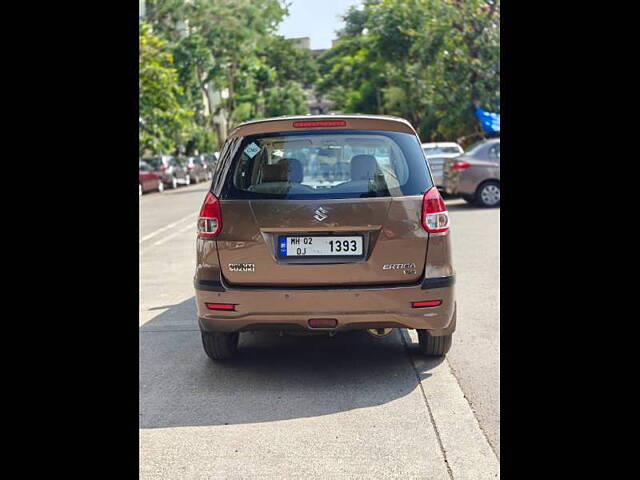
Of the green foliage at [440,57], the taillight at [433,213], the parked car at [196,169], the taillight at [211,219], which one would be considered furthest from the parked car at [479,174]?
the parked car at [196,169]

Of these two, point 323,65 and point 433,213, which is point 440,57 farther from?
point 323,65

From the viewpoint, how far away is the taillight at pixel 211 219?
17.4 feet

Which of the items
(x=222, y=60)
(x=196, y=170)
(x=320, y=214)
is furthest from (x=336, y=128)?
(x=222, y=60)

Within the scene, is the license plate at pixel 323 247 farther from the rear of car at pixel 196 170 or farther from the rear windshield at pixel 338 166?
the rear of car at pixel 196 170

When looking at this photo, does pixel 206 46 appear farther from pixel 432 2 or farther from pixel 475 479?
pixel 475 479

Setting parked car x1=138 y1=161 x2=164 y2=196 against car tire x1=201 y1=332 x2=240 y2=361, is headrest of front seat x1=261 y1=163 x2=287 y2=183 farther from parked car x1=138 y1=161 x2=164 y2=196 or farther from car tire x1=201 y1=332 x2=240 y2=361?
parked car x1=138 y1=161 x2=164 y2=196

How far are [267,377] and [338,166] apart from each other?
150cm

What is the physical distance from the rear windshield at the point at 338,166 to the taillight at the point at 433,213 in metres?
0.07

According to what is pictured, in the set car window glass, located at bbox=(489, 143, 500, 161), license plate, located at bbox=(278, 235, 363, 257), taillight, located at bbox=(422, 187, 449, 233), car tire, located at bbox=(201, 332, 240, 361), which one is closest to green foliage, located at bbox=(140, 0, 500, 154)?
car window glass, located at bbox=(489, 143, 500, 161)

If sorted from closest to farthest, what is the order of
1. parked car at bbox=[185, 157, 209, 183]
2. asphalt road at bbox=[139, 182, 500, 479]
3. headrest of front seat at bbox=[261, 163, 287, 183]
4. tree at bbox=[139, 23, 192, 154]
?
asphalt road at bbox=[139, 182, 500, 479] < headrest of front seat at bbox=[261, 163, 287, 183] < tree at bbox=[139, 23, 192, 154] < parked car at bbox=[185, 157, 209, 183]

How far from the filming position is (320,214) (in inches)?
202

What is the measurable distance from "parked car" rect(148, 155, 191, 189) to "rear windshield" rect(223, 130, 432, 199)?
28.8m

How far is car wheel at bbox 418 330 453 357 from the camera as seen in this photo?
5.80 meters
